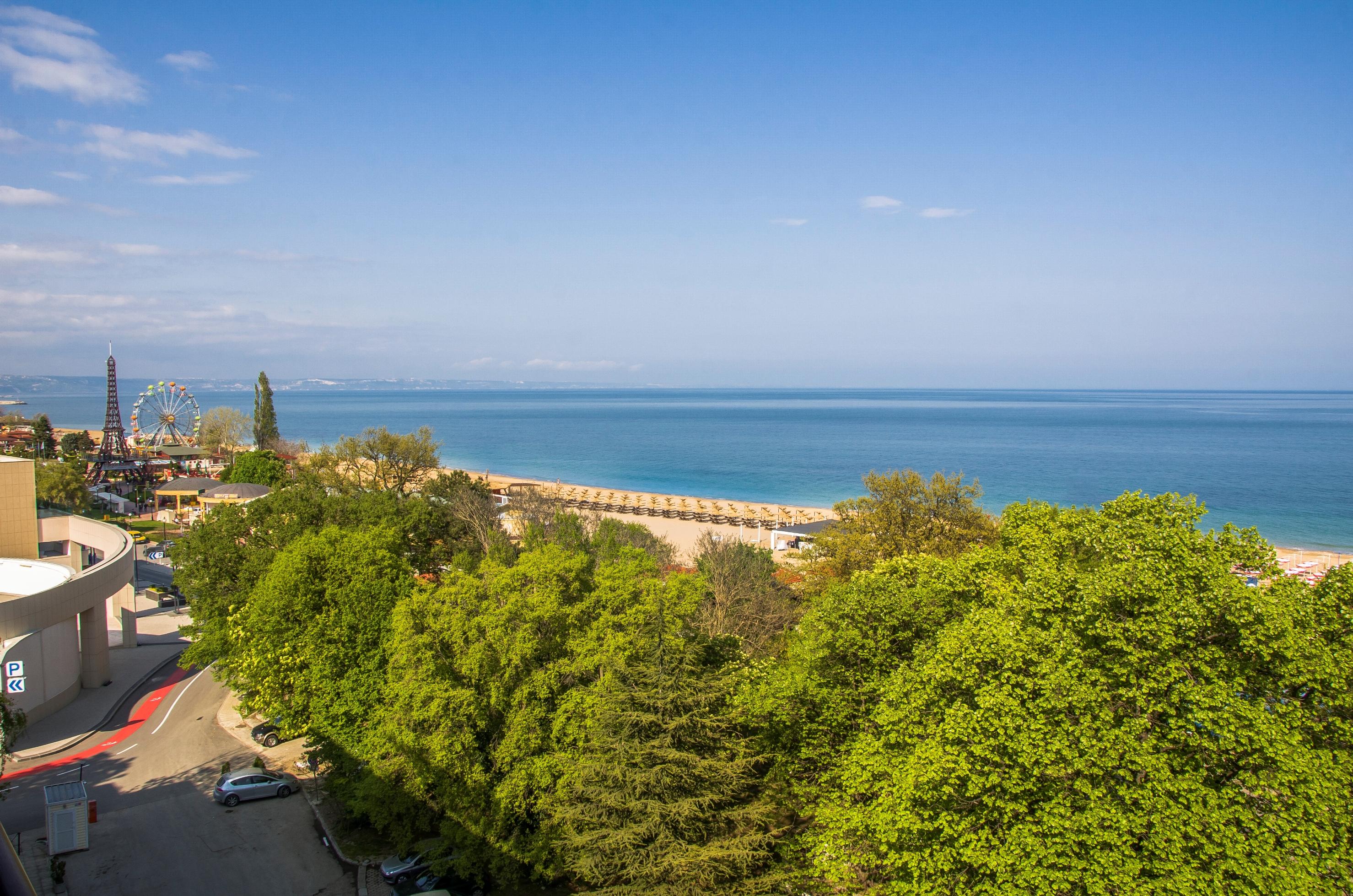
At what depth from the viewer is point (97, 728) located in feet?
73.3

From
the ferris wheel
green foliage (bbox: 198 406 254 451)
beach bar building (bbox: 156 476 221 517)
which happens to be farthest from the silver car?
the ferris wheel

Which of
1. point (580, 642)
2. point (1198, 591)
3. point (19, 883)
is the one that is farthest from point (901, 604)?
point (19, 883)

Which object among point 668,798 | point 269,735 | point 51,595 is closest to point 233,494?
point 51,595

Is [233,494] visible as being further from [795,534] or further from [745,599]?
[745,599]

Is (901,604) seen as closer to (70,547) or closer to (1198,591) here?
(1198,591)

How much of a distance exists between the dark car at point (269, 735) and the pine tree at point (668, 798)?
40.4 ft

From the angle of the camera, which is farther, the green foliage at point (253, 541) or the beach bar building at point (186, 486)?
the beach bar building at point (186, 486)

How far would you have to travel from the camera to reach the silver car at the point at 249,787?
18375 mm

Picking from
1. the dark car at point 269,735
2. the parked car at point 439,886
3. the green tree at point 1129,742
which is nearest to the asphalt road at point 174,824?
the dark car at point 269,735

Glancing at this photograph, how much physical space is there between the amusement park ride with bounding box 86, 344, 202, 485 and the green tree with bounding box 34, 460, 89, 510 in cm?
1664

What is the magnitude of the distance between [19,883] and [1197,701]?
11020mm

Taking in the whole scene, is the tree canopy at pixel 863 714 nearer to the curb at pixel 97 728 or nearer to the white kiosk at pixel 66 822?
the white kiosk at pixel 66 822

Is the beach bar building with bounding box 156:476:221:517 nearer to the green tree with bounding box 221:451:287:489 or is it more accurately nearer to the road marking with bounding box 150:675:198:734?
the green tree with bounding box 221:451:287:489

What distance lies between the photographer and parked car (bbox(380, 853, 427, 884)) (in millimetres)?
15624
